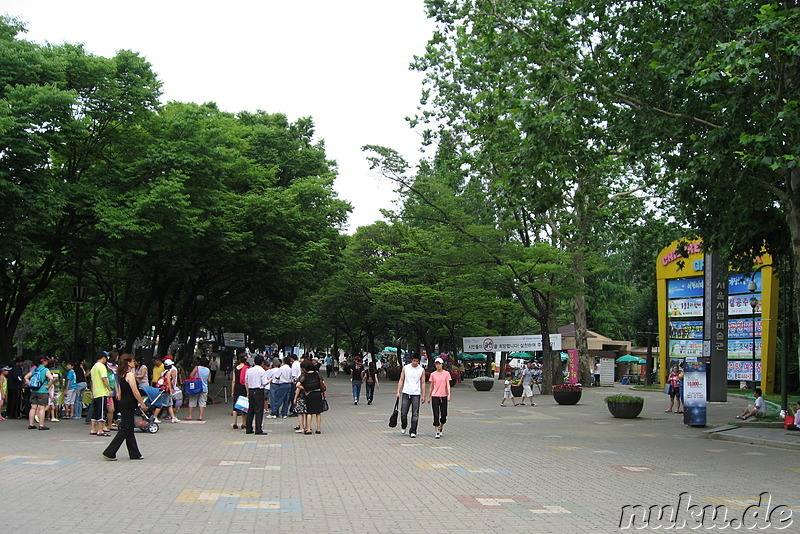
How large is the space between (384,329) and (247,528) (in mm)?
55381

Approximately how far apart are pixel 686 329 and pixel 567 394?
1345cm

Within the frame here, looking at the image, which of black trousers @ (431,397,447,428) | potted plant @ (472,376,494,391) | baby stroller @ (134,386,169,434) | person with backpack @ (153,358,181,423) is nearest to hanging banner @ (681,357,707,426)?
black trousers @ (431,397,447,428)

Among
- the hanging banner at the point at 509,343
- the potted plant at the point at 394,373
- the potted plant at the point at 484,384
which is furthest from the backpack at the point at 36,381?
the potted plant at the point at 394,373

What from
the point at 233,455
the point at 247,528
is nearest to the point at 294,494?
the point at 247,528

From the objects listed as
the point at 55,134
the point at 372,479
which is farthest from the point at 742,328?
the point at 372,479

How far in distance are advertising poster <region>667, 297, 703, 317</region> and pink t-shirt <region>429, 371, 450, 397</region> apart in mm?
25824

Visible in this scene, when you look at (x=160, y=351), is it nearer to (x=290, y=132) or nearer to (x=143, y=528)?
(x=290, y=132)

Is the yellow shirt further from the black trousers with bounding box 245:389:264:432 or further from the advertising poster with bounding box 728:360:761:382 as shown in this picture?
the advertising poster with bounding box 728:360:761:382

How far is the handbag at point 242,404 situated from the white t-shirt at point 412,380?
379 centimetres

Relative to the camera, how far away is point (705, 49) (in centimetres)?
1508

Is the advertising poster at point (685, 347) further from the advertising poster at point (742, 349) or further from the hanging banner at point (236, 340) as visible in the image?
the hanging banner at point (236, 340)

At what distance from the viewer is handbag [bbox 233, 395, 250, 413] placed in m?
17.5

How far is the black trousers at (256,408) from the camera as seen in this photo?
1680cm

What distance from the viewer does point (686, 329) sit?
38844 mm
